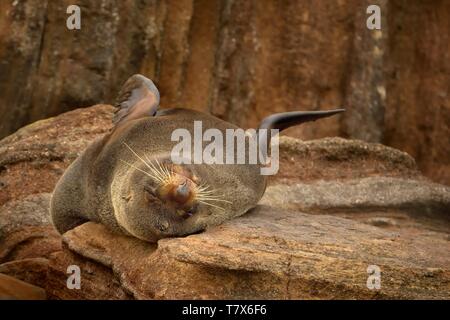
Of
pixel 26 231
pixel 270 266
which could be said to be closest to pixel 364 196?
pixel 26 231

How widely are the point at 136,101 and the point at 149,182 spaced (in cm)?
132

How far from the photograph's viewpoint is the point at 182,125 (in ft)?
16.9

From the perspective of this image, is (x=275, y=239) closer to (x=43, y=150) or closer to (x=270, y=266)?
(x=270, y=266)

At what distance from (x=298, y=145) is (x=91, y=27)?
1993 millimetres

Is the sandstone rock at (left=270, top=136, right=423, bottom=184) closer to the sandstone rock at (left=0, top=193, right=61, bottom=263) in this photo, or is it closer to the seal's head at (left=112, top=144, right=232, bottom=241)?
the sandstone rock at (left=0, top=193, right=61, bottom=263)

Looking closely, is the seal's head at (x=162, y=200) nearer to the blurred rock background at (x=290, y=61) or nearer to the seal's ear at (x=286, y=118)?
the seal's ear at (x=286, y=118)

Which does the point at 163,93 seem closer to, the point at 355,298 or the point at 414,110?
the point at 414,110

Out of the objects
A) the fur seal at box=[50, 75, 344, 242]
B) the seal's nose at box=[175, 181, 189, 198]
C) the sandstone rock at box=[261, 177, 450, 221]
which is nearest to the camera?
the seal's nose at box=[175, 181, 189, 198]

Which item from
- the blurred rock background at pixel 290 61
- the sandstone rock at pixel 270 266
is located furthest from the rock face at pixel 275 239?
the blurred rock background at pixel 290 61

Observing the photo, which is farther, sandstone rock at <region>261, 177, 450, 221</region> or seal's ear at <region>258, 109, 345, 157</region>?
sandstone rock at <region>261, 177, 450, 221</region>

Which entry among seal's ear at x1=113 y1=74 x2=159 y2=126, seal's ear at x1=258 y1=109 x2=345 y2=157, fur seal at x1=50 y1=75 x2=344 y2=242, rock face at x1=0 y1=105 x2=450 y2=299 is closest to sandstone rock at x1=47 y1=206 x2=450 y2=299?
rock face at x1=0 y1=105 x2=450 y2=299

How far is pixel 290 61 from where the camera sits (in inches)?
311

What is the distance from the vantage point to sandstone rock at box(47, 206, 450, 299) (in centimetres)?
389
